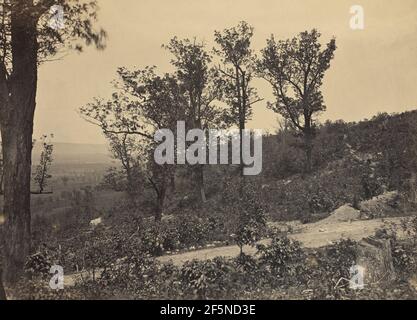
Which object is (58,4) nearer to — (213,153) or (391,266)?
(391,266)

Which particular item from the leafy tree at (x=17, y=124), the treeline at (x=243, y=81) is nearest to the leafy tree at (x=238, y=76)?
the treeline at (x=243, y=81)

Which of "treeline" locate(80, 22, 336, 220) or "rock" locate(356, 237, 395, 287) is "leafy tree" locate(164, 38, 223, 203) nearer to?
"treeline" locate(80, 22, 336, 220)

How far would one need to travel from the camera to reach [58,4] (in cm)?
1112

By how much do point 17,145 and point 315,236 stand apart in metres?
8.73

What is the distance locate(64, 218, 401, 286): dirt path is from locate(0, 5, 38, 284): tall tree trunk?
1489 mm

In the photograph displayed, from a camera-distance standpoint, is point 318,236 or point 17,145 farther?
point 318,236

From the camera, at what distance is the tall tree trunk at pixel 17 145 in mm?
10773

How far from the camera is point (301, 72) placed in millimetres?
29031

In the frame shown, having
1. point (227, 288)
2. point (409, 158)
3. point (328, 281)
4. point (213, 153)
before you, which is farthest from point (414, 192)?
point (213, 153)

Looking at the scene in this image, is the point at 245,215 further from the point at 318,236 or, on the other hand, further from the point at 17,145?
the point at 17,145

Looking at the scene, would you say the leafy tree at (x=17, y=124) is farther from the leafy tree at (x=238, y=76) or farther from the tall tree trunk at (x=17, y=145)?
the leafy tree at (x=238, y=76)

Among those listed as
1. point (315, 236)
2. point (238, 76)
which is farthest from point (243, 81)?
point (315, 236)

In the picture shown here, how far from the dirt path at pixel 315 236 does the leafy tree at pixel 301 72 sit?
13.2 metres

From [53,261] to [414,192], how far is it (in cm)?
1306
